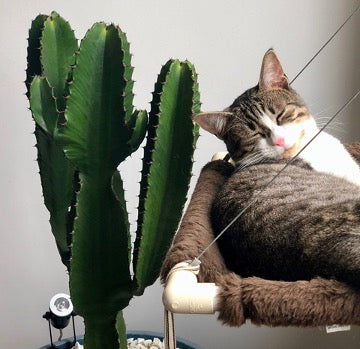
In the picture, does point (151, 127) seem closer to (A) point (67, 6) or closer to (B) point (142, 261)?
(B) point (142, 261)

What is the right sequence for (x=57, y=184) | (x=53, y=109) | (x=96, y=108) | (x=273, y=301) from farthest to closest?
1. (x=57, y=184)
2. (x=53, y=109)
3. (x=96, y=108)
4. (x=273, y=301)

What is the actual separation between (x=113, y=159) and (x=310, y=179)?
377mm

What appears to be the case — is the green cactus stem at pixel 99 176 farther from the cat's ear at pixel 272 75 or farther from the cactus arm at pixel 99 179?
the cat's ear at pixel 272 75

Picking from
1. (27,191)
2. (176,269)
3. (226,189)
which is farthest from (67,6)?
(176,269)

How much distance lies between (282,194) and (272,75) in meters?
0.35

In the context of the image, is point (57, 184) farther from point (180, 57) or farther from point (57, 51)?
point (180, 57)

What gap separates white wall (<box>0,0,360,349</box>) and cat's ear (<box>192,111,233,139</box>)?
1.35ft

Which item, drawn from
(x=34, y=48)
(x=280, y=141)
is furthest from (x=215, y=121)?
(x=34, y=48)

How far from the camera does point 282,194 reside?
3.51ft

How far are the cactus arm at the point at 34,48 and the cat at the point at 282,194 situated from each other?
37 centimetres

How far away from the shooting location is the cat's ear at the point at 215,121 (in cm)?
128

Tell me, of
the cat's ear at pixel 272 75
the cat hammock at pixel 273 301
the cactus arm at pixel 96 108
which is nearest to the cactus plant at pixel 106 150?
the cactus arm at pixel 96 108

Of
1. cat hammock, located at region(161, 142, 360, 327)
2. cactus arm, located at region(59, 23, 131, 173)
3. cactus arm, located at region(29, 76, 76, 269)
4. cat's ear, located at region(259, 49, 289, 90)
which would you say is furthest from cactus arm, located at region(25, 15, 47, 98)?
cat hammock, located at region(161, 142, 360, 327)

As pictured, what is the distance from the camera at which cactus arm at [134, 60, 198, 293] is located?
3.58 feet
